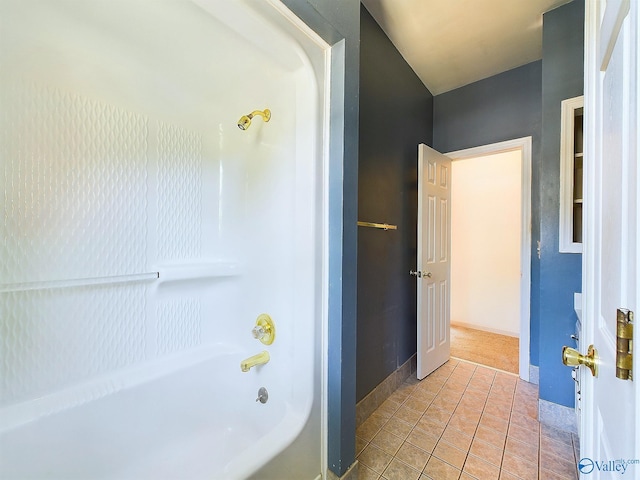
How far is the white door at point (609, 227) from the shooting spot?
1.30 feet

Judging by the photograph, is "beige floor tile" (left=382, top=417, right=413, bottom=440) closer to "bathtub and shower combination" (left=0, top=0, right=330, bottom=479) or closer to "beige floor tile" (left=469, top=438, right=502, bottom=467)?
"beige floor tile" (left=469, top=438, right=502, bottom=467)

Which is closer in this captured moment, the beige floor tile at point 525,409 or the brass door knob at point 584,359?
the brass door knob at point 584,359

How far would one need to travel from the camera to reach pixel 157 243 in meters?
1.59

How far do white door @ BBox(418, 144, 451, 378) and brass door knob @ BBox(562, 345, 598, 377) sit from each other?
1.69 m

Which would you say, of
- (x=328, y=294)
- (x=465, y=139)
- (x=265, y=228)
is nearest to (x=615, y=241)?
(x=328, y=294)

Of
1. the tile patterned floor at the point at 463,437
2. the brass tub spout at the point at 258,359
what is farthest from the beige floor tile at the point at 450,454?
the brass tub spout at the point at 258,359

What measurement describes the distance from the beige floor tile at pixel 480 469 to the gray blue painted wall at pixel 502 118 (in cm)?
128

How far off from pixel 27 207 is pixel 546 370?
10.3 feet

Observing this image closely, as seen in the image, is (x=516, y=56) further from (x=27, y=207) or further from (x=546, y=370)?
(x=27, y=207)

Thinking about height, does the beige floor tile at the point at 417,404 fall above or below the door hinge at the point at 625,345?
below

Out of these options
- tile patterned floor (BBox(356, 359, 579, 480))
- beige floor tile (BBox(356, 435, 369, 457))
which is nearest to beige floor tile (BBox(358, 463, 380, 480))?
tile patterned floor (BBox(356, 359, 579, 480))

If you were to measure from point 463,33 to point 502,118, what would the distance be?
2.89ft

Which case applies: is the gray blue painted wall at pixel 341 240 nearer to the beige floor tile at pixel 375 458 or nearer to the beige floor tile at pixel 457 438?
the beige floor tile at pixel 375 458

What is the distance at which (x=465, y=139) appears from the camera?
8.91 ft
